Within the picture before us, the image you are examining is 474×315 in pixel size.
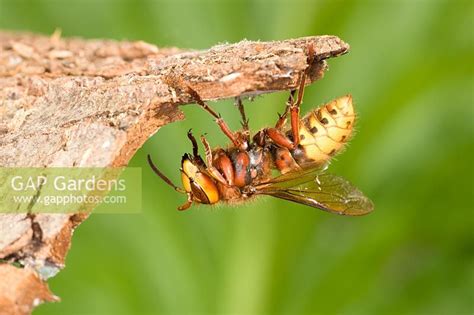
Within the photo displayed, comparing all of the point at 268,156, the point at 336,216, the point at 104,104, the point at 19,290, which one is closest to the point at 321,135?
the point at 268,156

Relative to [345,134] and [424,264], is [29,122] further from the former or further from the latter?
[424,264]

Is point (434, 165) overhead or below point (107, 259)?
overhead

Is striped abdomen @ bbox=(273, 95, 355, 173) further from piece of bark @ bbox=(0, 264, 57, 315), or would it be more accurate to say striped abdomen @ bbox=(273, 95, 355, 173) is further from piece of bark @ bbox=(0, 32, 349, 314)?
piece of bark @ bbox=(0, 264, 57, 315)

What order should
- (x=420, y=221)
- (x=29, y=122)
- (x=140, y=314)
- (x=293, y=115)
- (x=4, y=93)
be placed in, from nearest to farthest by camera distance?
1. (x=29, y=122)
2. (x=4, y=93)
3. (x=293, y=115)
4. (x=140, y=314)
5. (x=420, y=221)

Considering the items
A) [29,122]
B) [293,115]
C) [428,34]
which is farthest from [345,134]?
[428,34]

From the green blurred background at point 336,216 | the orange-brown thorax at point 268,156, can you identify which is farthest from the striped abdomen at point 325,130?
the green blurred background at point 336,216

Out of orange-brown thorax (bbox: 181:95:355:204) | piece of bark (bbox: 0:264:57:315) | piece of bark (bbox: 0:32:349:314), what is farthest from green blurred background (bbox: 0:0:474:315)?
piece of bark (bbox: 0:264:57:315)

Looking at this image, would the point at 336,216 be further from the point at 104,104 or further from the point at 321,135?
the point at 104,104
